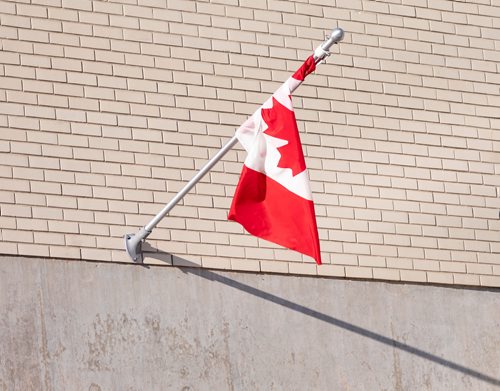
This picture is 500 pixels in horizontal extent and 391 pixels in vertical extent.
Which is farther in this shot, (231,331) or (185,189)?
(231,331)

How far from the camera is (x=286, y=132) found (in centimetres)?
1046

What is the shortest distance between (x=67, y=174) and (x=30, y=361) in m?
1.49

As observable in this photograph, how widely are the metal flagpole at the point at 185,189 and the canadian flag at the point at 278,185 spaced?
131 millimetres

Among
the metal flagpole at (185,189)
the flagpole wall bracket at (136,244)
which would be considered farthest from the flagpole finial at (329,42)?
the flagpole wall bracket at (136,244)

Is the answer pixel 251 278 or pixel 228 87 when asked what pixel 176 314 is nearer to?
pixel 251 278

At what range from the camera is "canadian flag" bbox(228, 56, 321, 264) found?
10281mm

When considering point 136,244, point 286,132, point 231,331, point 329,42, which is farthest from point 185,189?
point 329,42

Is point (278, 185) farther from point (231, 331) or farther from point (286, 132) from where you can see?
point (231, 331)

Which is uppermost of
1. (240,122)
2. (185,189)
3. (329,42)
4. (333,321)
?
(240,122)

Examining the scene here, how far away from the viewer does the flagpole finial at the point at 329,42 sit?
10.4 m

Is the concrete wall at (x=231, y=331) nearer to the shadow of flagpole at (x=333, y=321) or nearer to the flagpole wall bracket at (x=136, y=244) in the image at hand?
the shadow of flagpole at (x=333, y=321)

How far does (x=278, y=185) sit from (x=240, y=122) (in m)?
1.83

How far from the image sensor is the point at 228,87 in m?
12.2

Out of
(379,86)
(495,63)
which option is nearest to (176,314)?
(379,86)
